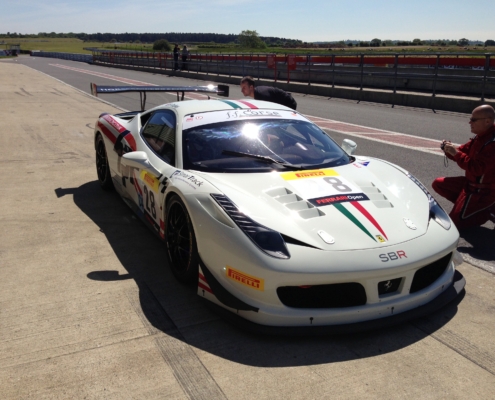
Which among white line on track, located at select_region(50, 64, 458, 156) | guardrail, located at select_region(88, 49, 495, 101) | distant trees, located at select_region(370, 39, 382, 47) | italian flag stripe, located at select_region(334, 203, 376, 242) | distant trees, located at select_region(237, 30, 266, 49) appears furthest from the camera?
distant trees, located at select_region(237, 30, 266, 49)

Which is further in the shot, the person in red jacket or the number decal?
the person in red jacket

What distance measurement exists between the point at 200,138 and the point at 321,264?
1.84 meters

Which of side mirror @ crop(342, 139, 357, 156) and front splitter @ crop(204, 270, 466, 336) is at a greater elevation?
side mirror @ crop(342, 139, 357, 156)

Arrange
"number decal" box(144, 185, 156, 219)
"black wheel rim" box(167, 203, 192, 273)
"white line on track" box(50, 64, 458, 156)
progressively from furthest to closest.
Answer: "white line on track" box(50, 64, 458, 156) < "number decal" box(144, 185, 156, 219) < "black wheel rim" box(167, 203, 192, 273)

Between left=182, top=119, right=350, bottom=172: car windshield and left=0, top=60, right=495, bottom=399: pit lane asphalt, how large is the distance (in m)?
0.98

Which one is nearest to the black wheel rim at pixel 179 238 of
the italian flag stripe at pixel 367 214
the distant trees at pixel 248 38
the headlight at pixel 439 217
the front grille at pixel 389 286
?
the italian flag stripe at pixel 367 214

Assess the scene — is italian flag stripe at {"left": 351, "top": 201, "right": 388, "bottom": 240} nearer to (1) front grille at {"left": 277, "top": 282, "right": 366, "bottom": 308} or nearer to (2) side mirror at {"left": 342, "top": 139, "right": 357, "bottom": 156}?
(1) front grille at {"left": 277, "top": 282, "right": 366, "bottom": 308}

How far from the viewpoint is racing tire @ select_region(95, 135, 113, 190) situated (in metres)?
6.52

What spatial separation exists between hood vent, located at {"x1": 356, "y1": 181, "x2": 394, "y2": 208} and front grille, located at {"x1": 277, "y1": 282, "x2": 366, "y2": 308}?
2.56 ft

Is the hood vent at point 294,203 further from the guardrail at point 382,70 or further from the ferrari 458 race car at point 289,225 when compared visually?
the guardrail at point 382,70

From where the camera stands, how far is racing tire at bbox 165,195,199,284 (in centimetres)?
376

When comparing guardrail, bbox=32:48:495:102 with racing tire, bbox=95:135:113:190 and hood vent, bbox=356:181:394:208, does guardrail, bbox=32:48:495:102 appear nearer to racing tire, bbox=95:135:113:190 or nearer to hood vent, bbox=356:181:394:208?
racing tire, bbox=95:135:113:190

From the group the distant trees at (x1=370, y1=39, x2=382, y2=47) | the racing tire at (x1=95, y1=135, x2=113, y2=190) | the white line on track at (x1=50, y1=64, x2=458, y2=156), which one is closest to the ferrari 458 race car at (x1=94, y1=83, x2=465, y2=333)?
the racing tire at (x1=95, y1=135, x2=113, y2=190)

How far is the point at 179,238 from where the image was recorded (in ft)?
13.1
